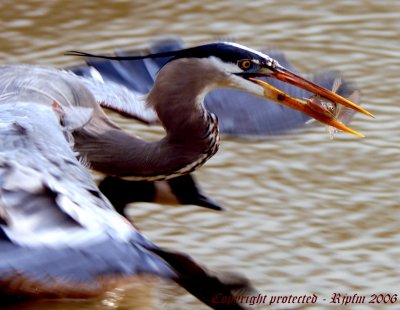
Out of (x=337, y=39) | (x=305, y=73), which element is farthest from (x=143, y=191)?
(x=337, y=39)

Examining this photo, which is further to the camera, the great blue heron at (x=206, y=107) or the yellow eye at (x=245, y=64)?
the great blue heron at (x=206, y=107)

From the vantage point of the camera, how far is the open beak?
4.30 metres

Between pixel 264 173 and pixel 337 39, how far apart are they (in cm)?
132

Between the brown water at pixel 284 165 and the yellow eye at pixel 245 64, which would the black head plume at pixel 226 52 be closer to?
the yellow eye at pixel 245 64

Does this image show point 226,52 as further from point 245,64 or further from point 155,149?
point 155,149

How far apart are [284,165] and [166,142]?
52cm

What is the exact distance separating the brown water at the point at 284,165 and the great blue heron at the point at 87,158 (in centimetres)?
22

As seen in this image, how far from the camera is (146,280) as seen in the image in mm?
3229

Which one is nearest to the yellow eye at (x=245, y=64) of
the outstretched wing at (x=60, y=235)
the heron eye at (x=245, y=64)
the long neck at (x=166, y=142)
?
the heron eye at (x=245, y=64)

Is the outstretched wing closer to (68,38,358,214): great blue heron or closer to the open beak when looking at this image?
(68,38,358,214): great blue heron

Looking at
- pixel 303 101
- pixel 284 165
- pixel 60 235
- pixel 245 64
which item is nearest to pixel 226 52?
pixel 245 64

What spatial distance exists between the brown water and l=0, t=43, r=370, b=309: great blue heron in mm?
218

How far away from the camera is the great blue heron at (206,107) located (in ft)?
14.8

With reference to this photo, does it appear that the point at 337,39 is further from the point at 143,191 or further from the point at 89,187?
the point at 89,187
